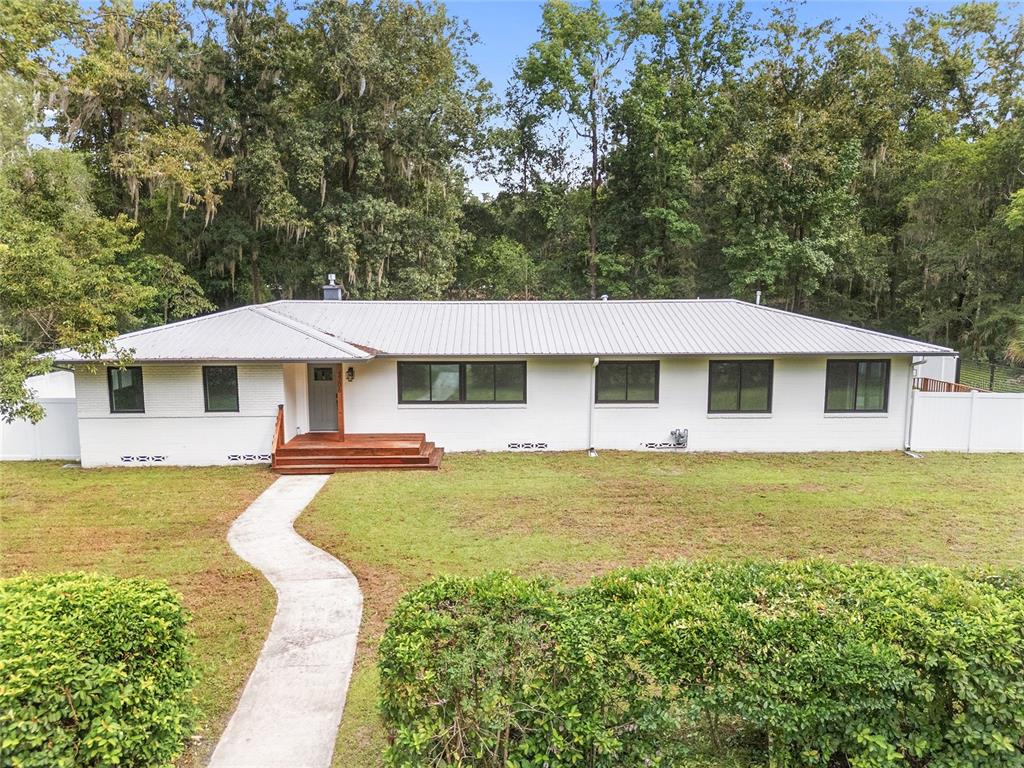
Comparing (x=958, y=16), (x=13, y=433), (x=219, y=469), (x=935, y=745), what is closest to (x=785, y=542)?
(x=935, y=745)

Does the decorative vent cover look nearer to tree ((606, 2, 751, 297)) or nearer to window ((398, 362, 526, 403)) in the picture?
window ((398, 362, 526, 403))

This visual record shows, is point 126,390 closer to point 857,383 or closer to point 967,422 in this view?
point 857,383

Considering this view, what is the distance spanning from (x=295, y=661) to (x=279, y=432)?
7.65 m

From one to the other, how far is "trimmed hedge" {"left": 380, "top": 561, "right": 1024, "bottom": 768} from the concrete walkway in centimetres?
111

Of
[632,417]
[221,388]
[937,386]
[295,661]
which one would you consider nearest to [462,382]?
[632,417]

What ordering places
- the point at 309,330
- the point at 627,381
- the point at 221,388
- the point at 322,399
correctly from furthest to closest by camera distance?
the point at 322,399 < the point at 627,381 < the point at 309,330 < the point at 221,388

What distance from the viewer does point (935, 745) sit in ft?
10.7

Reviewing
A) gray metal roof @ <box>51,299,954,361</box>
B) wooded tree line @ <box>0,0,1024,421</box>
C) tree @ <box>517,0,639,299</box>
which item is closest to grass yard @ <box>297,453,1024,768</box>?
gray metal roof @ <box>51,299,954,361</box>

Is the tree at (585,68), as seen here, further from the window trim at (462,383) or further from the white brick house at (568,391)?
the window trim at (462,383)

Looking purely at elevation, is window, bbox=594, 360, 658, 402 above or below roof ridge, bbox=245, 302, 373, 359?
below

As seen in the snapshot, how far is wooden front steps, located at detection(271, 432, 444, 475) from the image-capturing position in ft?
38.5

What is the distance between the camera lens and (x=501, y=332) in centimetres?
1376

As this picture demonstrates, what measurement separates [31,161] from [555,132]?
19.2 meters

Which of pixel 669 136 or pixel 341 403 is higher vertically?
pixel 669 136
